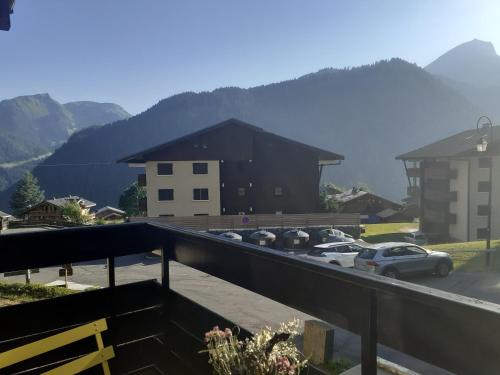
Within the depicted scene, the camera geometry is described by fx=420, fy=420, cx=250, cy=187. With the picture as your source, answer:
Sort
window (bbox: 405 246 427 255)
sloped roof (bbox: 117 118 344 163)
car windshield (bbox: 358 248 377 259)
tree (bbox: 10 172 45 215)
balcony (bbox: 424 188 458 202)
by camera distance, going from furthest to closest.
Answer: tree (bbox: 10 172 45 215), balcony (bbox: 424 188 458 202), sloped roof (bbox: 117 118 344 163), window (bbox: 405 246 427 255), car windshield (bbox: 358 248 377 259)

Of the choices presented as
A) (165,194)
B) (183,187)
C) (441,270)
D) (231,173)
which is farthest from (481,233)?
→ (165,194)

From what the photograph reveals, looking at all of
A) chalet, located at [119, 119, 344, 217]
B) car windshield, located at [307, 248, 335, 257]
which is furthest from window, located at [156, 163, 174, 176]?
car windshield, located at [307, 248, 335, 257]

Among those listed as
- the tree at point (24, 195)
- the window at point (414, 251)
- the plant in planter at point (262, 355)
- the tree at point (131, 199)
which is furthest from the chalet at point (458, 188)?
the tree at point (24, 195)

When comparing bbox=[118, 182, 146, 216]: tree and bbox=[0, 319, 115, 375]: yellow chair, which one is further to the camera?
bbox=[118, 182, 146, 216]: tree

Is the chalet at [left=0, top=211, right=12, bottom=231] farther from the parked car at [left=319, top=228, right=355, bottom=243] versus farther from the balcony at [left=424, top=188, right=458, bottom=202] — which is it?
the balcony at [left=424, top=188, right=458, bottom=202]

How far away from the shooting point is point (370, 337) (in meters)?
1.44

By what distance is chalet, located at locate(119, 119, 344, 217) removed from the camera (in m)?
36.2

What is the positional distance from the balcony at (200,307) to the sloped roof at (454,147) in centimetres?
3591

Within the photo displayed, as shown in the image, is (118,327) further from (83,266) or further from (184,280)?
(83,266)

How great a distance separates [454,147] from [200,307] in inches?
1583

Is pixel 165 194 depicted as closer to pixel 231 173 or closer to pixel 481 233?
pixel 231 173

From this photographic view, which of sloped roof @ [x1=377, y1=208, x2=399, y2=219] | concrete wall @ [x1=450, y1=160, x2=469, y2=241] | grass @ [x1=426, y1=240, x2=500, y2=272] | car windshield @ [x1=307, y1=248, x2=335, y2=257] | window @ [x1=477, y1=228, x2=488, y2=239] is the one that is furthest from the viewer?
sloped roof @ [x1=377, y1=208, x2=399, y2=219]

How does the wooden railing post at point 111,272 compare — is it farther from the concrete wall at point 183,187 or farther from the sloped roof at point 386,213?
the sloped roof at point 386,213

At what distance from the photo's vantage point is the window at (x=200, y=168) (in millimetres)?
37156
